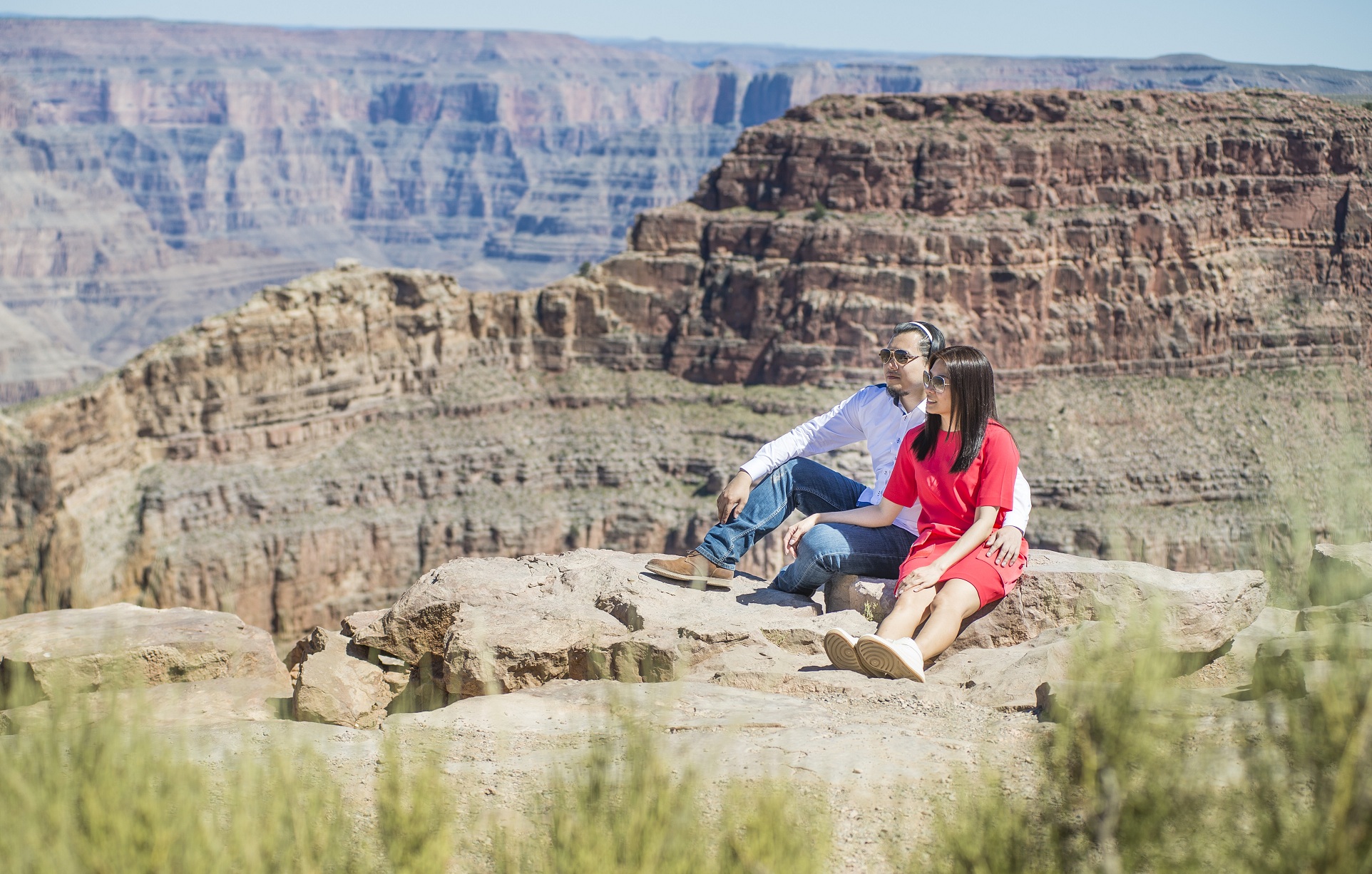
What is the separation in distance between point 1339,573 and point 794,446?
4.76 metres

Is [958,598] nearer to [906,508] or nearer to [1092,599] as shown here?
[906,508]

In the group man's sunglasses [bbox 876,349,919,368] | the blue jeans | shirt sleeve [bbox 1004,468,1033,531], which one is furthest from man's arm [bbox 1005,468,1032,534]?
man's sunglasses [bbox 876,349,919,368]

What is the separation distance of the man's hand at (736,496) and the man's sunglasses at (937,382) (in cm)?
215

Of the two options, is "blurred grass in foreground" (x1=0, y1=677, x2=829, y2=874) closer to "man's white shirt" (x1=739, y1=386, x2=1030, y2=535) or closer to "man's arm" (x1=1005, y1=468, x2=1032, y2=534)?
"man's arm" (x1=1005, y1=468, x2=1032, y2=534)

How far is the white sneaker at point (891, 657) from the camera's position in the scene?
9.34m

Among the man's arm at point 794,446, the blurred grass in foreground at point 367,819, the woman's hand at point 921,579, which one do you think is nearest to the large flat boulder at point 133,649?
the blurred grass in foreground at point 367,819

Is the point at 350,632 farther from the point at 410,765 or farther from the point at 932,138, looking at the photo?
the point at 932,138

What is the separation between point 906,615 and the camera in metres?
9.84

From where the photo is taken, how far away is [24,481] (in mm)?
47062

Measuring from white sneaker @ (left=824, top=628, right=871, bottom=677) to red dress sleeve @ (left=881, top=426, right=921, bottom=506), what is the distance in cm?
176

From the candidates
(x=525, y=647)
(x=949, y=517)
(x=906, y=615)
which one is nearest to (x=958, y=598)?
(x=906, y=615)

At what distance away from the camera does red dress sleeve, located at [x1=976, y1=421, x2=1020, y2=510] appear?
10273mm

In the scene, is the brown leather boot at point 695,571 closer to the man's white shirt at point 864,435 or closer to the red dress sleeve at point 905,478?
the man's white shirt at point 864,435

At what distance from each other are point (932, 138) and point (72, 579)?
1738 inches
